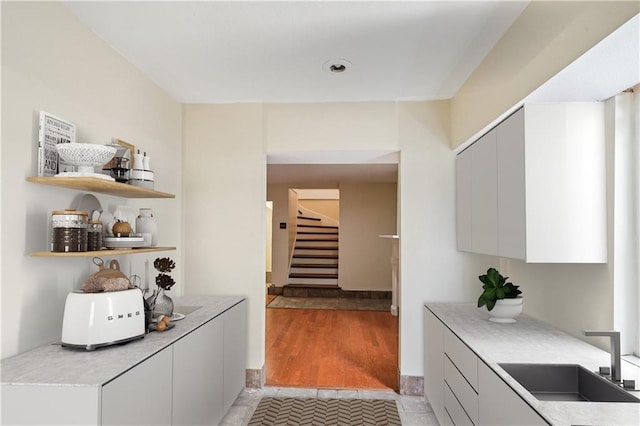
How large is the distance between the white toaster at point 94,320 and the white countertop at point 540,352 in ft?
5.64

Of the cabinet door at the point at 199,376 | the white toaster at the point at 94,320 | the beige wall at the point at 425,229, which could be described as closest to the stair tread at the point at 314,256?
the beige wall at the point at 425,229

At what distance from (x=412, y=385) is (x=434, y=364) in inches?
23.5

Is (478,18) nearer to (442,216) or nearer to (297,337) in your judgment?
(442,216)

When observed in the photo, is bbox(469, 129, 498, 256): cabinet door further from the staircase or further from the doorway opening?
the staircase

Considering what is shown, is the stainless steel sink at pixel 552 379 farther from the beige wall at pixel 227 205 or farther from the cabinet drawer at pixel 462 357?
the beige wall at pixel 227 205

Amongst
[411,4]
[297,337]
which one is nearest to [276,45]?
[411,4]

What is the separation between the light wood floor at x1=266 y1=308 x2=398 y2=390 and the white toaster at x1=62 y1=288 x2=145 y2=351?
6.68 ft

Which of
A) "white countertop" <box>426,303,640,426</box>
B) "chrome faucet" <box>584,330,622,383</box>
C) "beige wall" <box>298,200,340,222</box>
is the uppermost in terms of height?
"beige wall" <box>298,200,340,222</box>

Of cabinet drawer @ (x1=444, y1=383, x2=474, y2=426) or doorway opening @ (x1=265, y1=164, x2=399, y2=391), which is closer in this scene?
cabinet drawer @ (x1=444, y1=383, x2=474, y2=426)

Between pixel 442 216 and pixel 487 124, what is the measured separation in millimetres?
1010

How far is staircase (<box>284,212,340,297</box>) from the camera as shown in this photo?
8.34 meters

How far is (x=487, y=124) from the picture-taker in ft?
8.62

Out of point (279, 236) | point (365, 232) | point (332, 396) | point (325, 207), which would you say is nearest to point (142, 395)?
point (332, 396)

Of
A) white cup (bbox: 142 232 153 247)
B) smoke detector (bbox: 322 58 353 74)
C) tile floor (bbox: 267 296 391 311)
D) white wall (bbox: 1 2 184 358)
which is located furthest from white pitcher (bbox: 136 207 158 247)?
tile floor (bbox: 267 296 391 311)
